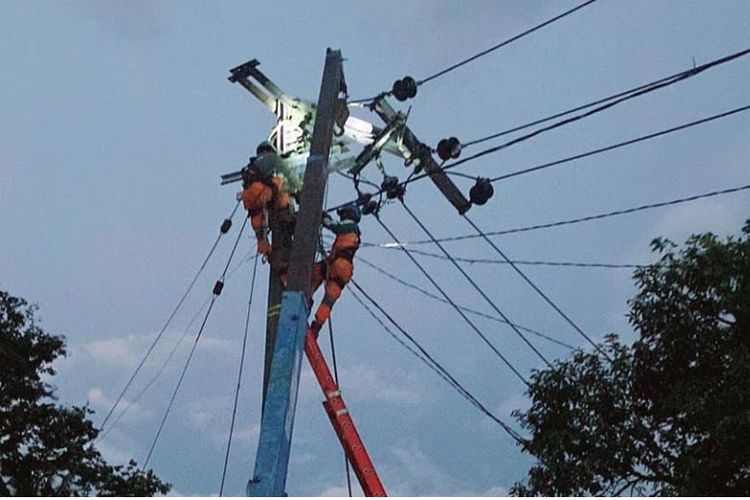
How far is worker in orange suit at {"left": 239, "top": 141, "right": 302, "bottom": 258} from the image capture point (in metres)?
10.1

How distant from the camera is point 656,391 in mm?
12289

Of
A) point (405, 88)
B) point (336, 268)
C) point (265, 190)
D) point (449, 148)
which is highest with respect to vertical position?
point (405, 88)

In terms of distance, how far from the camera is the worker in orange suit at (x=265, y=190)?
10.1m

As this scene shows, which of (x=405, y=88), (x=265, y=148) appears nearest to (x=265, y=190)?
(x=265, y=148)

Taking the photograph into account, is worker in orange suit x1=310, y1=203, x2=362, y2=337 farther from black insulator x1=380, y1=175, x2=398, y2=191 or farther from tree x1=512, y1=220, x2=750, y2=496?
tree x1=512, y1=220, x2=750, y2=496

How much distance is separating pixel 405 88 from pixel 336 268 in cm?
262

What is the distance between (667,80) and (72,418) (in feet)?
46.6

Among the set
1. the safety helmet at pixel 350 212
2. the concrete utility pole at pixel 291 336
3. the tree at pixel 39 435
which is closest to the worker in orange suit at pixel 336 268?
the safety helmet at pixel 350 212

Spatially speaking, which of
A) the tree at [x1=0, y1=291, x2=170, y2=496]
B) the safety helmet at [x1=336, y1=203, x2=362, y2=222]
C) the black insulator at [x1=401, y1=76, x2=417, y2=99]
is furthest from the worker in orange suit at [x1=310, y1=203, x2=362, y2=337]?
the tree at [x1=0, y1=291, x2=170, y2=496]

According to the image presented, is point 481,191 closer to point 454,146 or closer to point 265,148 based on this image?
point 454,146

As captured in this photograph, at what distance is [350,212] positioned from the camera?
11.1m

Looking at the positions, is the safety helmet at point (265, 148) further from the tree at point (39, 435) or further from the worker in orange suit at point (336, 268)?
the tree at point (39, 435)

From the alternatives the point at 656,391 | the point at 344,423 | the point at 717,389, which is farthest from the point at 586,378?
the point at 344,423

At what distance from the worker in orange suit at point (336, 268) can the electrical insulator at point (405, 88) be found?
6.13ft
